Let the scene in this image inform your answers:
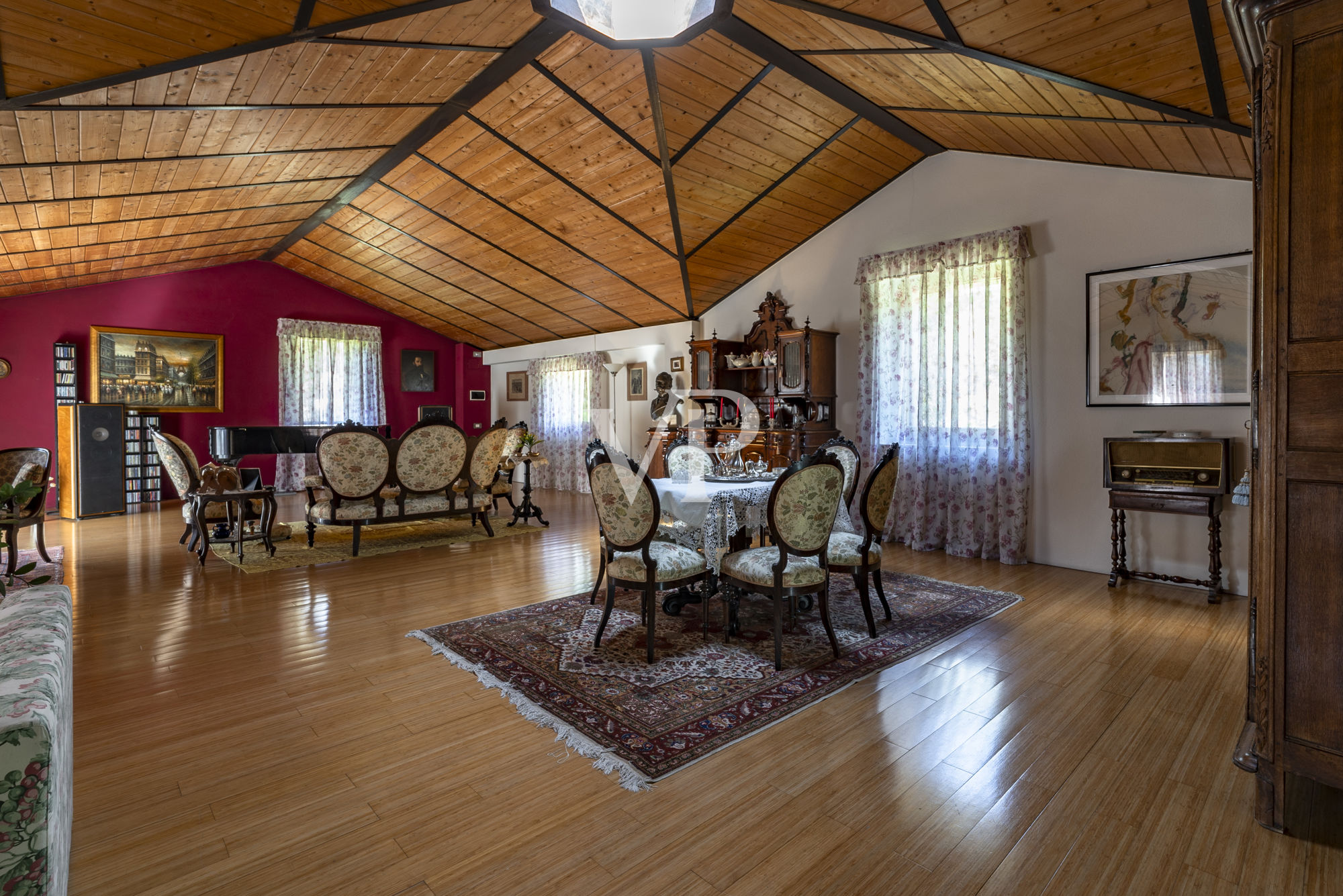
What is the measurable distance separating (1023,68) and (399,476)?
5676mm

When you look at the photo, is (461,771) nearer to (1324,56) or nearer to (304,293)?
(1324,56)

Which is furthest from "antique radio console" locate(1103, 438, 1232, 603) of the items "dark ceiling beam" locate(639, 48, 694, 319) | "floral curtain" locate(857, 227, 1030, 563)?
"dark ceiling beam" locate(639, 48, 694, 319)

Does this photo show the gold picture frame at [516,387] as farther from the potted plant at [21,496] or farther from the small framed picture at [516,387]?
the potted plant at [21,496]

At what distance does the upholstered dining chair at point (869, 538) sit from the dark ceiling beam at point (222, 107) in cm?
465

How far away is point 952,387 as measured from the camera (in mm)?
6004

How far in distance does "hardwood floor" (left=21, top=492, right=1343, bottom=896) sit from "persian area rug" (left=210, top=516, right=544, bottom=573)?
74.4 inches

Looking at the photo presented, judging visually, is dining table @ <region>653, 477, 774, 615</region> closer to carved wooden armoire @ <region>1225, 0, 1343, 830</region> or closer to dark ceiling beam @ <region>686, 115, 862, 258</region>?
carved wooden armoire @ <region>1225, 0, 1343, 830</region>

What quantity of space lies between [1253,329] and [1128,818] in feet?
5.44

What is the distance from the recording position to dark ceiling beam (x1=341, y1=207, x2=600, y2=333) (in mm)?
8047

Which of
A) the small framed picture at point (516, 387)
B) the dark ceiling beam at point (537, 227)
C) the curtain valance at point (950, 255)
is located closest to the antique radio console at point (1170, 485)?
the curtain valance at point (950, 255)

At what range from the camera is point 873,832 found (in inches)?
78.1

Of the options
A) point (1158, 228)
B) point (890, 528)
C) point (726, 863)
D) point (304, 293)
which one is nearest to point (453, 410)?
point (304, 293)

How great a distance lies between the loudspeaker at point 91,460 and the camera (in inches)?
314

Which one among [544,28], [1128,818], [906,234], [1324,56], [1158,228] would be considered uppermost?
[544,28]
